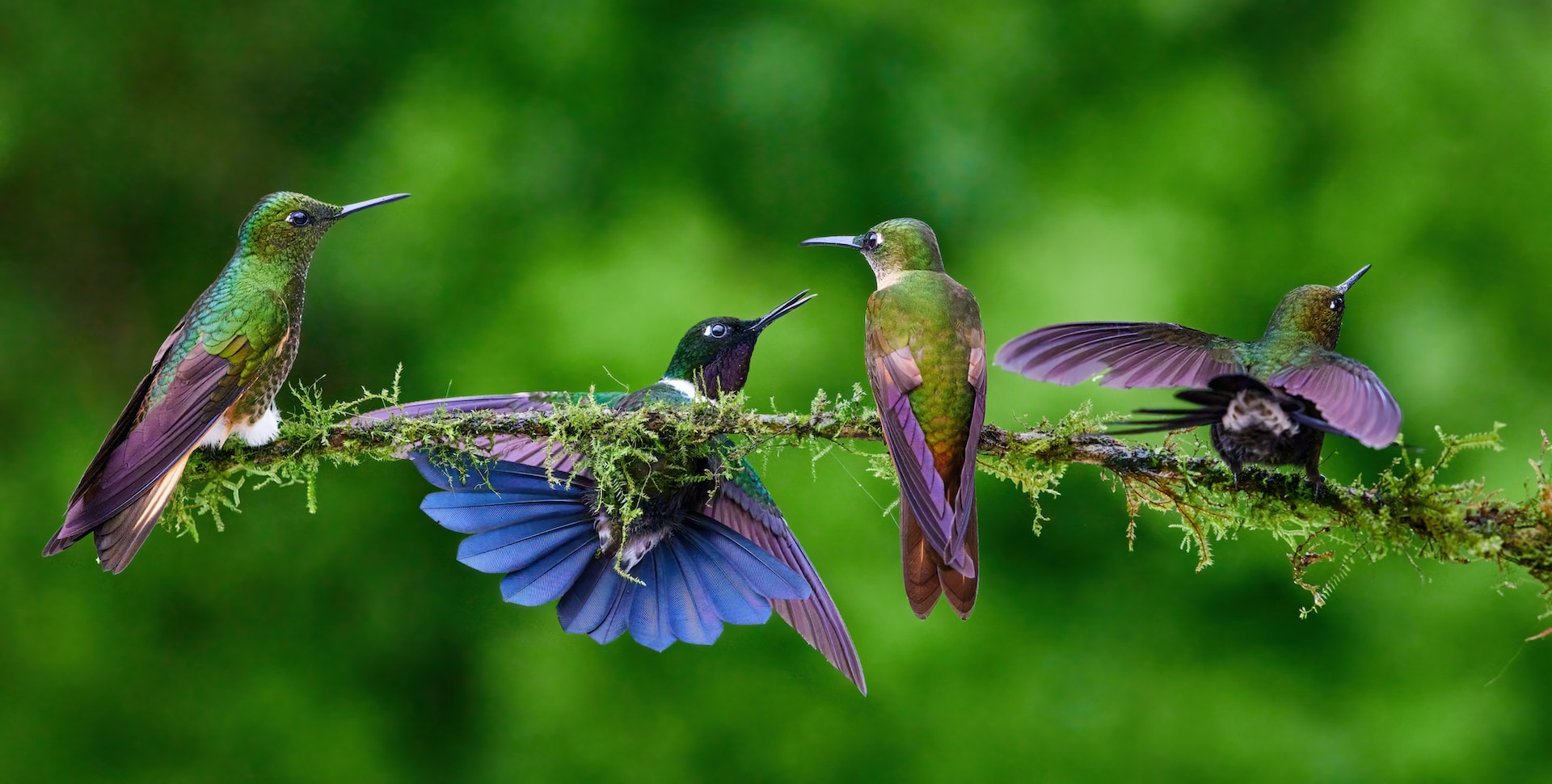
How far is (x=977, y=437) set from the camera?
89.3 inches

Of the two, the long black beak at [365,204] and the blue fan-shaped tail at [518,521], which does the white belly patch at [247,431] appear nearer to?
the blue fan-shaped tail at [518,521]

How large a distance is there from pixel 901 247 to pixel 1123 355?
673 millimetres

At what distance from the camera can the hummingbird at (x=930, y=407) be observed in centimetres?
216

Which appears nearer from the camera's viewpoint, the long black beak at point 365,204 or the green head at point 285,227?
the long black beak at point 365,204

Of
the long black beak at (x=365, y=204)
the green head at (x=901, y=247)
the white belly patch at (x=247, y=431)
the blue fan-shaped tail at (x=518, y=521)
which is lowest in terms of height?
the blue fan-shaped tail at (x=518, y=521)

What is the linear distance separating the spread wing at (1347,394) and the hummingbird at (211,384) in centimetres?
166

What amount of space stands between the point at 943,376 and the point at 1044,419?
0.21m

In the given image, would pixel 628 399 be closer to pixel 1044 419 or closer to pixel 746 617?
pixel 746 617

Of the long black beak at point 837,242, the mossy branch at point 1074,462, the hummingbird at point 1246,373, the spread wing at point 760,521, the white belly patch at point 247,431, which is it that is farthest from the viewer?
the long black beak at point 837,242

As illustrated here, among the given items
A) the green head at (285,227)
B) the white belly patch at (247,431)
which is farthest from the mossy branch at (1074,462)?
the green head at (285,227)

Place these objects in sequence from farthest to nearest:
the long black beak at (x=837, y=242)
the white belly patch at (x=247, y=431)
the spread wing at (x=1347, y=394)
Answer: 1. the long black beak at (x=837, y=242)
2. the white belly patch at (x=247, y=431)
3. the spread wing at (x=1347, y=394)

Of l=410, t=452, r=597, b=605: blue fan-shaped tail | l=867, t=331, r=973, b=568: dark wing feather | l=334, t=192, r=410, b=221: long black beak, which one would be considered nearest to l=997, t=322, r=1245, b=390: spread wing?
l=867, t=331, r=973, b=568: dark wing feather

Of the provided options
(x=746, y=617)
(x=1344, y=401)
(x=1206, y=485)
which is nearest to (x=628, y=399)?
(x=746, y=617)

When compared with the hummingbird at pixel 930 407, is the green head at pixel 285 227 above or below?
above
